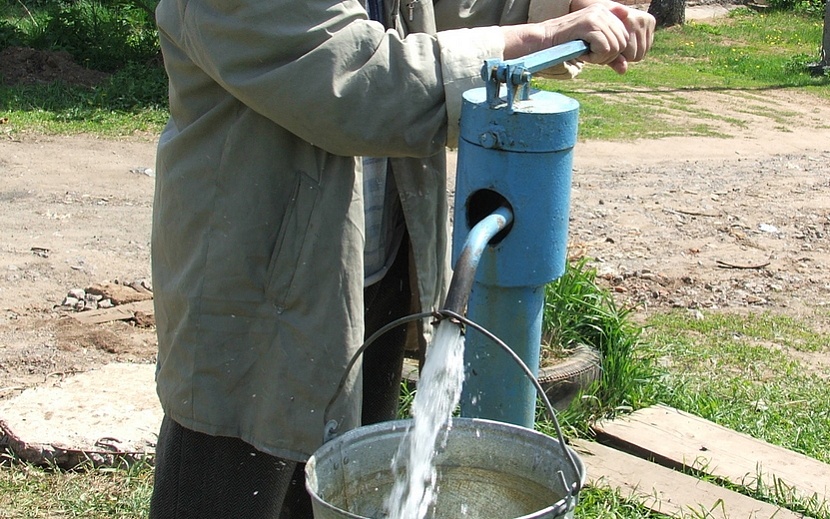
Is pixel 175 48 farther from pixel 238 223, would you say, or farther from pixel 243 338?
pixel 243 338

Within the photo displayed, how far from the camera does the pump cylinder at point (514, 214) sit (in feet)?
5.29

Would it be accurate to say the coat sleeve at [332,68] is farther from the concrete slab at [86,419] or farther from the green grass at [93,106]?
the green grass at [93,106]

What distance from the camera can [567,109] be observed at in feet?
5.36

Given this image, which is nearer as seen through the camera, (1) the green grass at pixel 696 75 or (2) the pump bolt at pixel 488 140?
(2) the pump bolt at pixel 488 140

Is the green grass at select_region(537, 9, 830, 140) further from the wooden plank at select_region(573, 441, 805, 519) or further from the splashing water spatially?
the splashing water

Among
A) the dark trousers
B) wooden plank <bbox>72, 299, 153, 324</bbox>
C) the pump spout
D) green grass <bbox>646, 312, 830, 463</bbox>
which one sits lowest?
green grass <bbox>646, 312, 830, 463</bbox>

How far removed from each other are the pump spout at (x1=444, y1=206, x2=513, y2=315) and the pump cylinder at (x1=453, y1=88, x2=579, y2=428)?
0.10 metres

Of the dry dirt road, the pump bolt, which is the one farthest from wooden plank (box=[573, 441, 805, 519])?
the dry dirt road

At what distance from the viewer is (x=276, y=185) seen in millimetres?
1814

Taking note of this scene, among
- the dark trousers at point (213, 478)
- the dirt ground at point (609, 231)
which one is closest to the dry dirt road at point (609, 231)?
the dirt ground at point (609, 231)

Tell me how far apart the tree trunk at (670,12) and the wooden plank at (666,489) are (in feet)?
49.6

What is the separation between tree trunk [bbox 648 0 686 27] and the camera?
685 inches

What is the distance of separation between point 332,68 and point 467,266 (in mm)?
417

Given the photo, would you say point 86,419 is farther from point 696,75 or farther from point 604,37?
point 696,75
